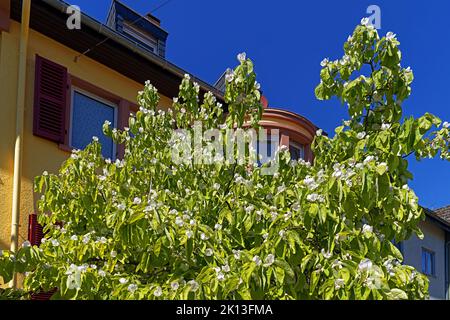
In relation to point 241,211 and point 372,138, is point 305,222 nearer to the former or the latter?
point 241,211

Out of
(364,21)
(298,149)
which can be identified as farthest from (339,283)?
(298,149)

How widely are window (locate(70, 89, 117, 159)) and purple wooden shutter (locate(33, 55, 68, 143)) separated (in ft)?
1.39

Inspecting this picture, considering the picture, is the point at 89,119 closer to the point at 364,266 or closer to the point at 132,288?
the point at 132,288

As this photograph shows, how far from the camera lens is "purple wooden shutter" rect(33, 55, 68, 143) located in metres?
8.14

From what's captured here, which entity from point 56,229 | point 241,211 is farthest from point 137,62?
point 241,211

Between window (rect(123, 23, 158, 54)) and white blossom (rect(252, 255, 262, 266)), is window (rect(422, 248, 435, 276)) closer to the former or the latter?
window (rect(123, 23, 158, 54))

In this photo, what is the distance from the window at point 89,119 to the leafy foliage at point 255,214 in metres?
3.31

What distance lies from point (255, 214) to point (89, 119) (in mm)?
5612

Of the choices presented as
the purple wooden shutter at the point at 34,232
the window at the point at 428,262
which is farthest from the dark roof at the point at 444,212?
the purple wooden shutter at the point at 34,232

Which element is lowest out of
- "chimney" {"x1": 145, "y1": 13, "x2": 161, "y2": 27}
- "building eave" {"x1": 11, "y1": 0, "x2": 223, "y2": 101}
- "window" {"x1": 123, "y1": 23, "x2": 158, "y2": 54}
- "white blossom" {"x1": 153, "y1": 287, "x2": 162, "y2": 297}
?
"white blossom" {"x1": 153, "y1": 287, "x2": 162, "y2": 297}

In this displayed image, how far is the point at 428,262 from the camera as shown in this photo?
2195 centimetres

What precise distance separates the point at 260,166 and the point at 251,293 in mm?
2060

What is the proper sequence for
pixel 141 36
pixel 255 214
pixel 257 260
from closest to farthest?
pixel 257 260 < pixel 255 214 < pixel 141 36

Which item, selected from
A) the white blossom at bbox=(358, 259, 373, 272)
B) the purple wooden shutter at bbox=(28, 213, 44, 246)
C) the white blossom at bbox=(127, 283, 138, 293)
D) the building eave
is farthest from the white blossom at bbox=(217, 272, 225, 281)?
the building eave
